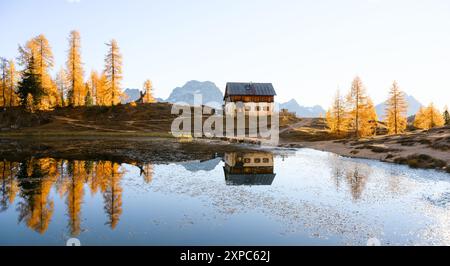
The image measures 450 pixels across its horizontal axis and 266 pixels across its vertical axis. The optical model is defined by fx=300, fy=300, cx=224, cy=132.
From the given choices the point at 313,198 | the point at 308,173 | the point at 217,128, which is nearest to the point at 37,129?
the point at 217,128

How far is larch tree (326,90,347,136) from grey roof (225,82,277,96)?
21.9 m

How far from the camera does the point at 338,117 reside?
67.5m

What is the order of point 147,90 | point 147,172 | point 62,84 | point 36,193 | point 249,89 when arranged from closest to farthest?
point 36,193
point 147,172
point 249,89
point 62,84
point 147,90

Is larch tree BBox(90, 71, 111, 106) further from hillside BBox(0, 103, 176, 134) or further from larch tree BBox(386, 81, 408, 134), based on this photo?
larch tree BBox(386, 81, 408, 134)

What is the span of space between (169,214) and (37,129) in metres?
62.4

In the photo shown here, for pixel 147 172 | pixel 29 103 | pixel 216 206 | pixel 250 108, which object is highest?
pixel 250 108

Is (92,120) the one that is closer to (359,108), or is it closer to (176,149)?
(176,149)

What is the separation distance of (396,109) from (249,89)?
38339mm

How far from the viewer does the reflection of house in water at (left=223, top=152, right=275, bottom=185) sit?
23.6 meters

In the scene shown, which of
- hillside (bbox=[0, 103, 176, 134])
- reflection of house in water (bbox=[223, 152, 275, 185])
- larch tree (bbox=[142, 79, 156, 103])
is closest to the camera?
reflection of house in water (bbox=[223, 152, 275, 185])

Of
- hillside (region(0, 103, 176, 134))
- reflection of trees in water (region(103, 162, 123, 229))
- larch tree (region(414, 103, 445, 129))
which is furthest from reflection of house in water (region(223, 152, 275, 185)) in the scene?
larch tree (region(414, 103, 445, 129))

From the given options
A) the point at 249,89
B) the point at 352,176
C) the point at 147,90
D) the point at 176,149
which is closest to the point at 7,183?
the point at 176,149
